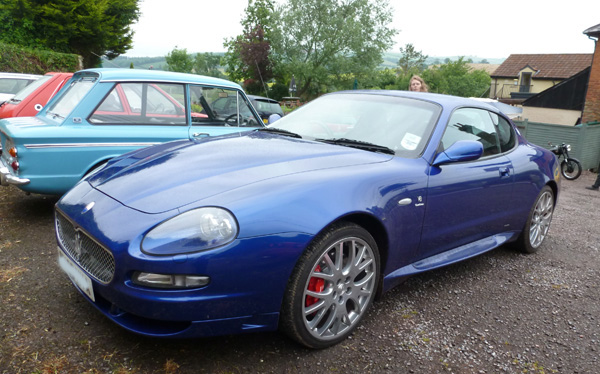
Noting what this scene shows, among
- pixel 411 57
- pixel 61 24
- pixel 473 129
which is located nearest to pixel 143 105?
pixel 473 129

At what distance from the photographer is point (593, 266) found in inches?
166

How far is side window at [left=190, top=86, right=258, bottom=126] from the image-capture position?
5121 mm

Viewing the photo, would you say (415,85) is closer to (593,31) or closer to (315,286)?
(315,286)

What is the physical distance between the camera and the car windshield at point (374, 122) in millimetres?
3055

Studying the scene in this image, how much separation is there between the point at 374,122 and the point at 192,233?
1798mm

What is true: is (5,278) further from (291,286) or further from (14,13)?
(14,13)

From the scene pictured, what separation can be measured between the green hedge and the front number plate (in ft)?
64.6

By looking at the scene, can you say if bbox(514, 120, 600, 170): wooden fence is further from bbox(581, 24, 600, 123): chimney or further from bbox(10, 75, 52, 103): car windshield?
bbox(10, 75, 52, 103): car windshield

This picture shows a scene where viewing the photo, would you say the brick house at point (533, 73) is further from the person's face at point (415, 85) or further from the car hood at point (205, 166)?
the car hood at point (205, 166)

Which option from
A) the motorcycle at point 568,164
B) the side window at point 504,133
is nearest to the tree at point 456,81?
the motorcycle at point 568,164

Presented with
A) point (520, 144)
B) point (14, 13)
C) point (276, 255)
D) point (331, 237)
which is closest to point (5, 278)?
point (276, 255)

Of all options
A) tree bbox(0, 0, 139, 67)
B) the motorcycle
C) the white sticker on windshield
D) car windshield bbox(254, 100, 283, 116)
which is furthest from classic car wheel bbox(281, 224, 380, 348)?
tree bbox(0, 0, 139, 67)

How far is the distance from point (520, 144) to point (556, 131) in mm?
10234

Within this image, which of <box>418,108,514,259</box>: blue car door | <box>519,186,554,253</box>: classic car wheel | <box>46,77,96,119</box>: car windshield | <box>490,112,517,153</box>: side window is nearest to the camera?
<box>418,108,514,259</box>: blue car door
